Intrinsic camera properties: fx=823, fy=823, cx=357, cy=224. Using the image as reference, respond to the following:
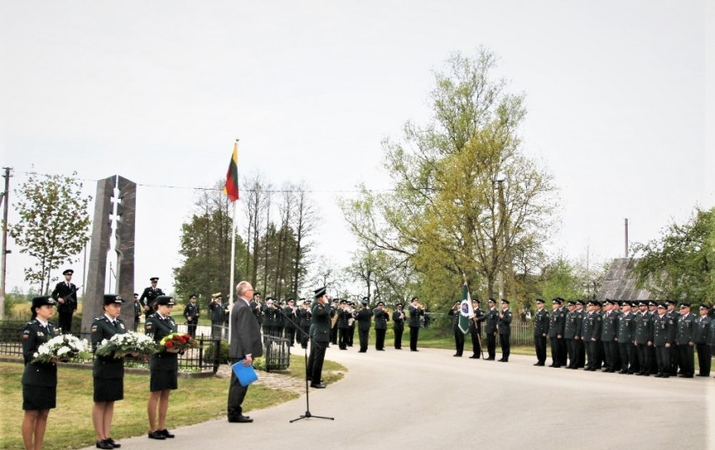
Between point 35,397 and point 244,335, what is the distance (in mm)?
3430

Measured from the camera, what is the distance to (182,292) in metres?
63.4

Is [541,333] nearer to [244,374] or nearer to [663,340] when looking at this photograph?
[663,340]

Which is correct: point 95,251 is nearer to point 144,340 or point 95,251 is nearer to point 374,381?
point 374,381

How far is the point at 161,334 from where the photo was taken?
1175cm

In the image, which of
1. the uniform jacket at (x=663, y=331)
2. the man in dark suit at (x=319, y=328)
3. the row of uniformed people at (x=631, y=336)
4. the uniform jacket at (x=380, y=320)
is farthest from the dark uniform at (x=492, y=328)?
the man in dark suit at (x=319, y=328)

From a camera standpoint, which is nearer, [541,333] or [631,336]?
[631,336]

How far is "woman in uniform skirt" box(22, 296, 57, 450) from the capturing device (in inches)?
372

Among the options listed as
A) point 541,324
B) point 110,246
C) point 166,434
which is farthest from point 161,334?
point 541,324

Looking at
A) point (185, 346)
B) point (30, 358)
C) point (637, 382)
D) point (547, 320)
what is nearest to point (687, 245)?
point (547, 320)

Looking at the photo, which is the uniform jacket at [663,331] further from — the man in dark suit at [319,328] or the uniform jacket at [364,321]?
the uniform jacket at [364,321]

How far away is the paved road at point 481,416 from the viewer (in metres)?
10.7

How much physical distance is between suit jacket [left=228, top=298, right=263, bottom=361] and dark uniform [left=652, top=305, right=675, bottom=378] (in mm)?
13095

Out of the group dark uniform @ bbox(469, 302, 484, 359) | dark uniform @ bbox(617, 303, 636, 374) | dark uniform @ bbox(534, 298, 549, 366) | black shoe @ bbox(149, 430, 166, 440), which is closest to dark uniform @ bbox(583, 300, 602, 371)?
dark uniform @ bbox(617, 303, 636, 374)

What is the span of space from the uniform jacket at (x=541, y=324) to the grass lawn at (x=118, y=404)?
731 cm
